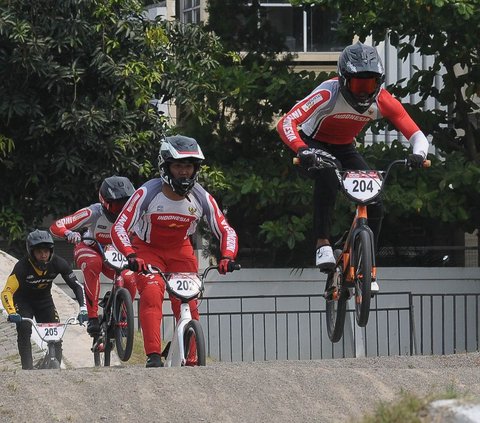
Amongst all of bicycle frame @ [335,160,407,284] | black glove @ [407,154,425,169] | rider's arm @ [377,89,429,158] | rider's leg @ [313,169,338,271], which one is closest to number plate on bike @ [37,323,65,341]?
rider's leg @ [313,169,338,271]

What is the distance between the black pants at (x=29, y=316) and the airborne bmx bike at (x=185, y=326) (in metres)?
3.64

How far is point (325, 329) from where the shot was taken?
19.4 meters

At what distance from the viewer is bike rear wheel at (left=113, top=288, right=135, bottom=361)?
41.9 feet

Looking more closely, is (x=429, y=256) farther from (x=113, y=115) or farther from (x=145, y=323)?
(x=145, y=323)

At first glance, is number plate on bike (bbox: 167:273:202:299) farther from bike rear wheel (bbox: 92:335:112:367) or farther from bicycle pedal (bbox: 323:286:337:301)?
bike rear wheel (bbox: 92:335:112:367)

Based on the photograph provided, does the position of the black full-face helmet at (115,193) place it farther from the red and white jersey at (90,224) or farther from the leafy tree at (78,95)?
the leafy tree at (78,95)

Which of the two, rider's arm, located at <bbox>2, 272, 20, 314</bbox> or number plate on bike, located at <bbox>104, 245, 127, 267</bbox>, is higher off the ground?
number plate on bike, located at <bbox>104, 245, 127, 267</bbox>

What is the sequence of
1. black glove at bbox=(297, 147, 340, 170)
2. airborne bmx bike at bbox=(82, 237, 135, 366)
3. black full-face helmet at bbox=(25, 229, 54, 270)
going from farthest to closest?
black full-face helmet at bbox=(25, 229, 54, 270) < airborne bmx bike at bbox=(82, 237, 135, 366) < black glove at bbox=(297, 147, 340, 170)

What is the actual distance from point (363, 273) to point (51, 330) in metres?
4.73

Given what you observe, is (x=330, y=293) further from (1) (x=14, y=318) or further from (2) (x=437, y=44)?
(2) (x=437, y=44)

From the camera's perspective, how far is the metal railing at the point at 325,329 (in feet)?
62.2

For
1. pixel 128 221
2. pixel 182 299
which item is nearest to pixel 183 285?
pixel 182 299

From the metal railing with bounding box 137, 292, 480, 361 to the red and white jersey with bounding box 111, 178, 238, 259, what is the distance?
7.17m

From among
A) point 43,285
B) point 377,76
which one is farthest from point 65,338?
point 377,76
